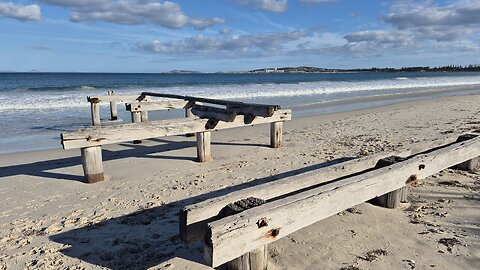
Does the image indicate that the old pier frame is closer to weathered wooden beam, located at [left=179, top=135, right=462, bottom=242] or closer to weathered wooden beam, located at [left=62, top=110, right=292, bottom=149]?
weathered wooden beam, located at [left=62, top=110, right=292, bottom=149]

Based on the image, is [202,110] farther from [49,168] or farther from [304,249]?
[304,249]

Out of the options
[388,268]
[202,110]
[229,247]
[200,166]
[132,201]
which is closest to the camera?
[229,247]

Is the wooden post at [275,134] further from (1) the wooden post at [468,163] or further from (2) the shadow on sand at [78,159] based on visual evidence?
(1) the wooden post at [468,163]

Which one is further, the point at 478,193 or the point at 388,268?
the point at 478,193

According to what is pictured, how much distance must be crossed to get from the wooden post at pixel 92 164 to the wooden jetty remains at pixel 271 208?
10.1 ft

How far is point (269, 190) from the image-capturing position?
296cm

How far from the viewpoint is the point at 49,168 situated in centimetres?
604

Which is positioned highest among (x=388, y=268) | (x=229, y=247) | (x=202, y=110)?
(x=202, y=110)

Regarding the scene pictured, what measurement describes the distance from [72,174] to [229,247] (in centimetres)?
439

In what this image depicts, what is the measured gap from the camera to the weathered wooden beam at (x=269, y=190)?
7.95 ft

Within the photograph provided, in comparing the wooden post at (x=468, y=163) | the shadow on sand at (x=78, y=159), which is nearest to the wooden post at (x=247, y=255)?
the shadow on sand at (x=78, y=159)

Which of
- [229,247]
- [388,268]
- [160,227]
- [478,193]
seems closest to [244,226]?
[229,247]

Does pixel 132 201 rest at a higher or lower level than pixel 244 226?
lower

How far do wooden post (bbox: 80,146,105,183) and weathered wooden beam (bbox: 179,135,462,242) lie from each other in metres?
3.07
